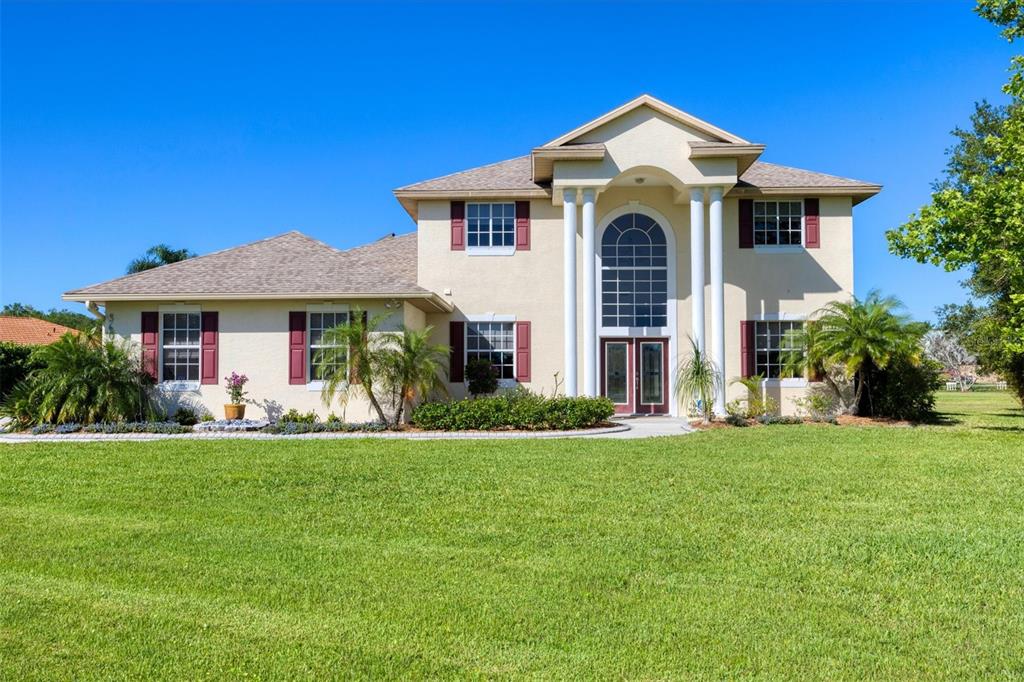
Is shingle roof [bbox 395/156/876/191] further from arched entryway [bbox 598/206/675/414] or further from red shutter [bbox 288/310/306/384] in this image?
red shutter [bbox 288/310/306/384]

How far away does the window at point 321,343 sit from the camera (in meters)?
17.8

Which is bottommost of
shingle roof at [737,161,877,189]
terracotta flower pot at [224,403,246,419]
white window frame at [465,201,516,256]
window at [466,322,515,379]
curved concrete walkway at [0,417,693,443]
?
curved concrete walkway at [0,417,693,443]

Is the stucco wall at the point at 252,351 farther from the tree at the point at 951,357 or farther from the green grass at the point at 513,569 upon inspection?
the tree at the point at 951,357

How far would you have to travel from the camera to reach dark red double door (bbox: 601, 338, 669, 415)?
20.3 metres

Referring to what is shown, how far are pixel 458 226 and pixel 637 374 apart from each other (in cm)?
662

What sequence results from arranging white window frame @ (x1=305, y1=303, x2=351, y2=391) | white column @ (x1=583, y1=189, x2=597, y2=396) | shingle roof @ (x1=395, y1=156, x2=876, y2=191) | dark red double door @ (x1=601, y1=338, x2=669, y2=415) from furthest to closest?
1. dark red double door @ (x1=601, y1=338, x2=669, y2=415)
2. shingle roof @ (x1=395, y1=156, x2=876, y2=191)
3. white column @ (x1=583, y1=189, x2=597, y2=396)
4. white window frame @ (x1=305, y1=303, x2=351, y2=391)

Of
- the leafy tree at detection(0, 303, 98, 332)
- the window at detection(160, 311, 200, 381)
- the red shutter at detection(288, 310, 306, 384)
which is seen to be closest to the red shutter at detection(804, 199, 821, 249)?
the red shutter at detection(288, 310, 306, 384)

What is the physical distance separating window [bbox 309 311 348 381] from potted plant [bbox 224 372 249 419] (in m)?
1.73

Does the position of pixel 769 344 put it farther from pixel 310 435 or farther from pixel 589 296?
pixel 310 435

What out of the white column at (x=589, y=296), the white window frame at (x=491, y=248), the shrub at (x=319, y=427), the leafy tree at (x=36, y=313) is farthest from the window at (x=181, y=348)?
the leafy tree at (x=36, y=313)

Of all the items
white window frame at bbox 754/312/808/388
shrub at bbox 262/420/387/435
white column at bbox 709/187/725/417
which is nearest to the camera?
shrub at bbox 262/420/387/435

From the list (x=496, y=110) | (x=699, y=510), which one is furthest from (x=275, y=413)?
(x=699, y=510)

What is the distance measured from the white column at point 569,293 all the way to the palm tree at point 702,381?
119 inches

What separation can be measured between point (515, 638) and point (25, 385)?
17.4m
